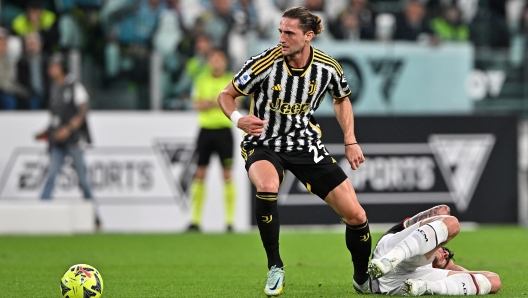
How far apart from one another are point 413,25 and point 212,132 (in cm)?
490

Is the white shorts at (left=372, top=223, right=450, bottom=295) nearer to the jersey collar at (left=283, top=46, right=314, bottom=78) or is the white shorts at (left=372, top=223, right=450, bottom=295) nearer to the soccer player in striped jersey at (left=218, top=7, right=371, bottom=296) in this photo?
the soccer player in striped jersey at (left=218, top=7, right=371, bottom=296)

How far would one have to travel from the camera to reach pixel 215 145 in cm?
1404

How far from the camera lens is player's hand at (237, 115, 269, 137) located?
22.3ft

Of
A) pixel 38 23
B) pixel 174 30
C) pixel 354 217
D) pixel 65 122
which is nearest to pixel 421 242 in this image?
pixel 354 217

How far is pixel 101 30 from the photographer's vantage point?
1559cm

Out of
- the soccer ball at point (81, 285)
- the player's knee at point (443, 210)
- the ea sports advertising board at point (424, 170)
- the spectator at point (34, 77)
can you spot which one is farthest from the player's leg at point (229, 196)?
the soccer ball at point (81, 285)

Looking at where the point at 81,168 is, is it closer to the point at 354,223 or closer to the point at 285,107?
the point at 285,107

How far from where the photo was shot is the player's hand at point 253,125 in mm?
6789

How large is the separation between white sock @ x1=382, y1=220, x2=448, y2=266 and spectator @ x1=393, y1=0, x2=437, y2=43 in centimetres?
1018

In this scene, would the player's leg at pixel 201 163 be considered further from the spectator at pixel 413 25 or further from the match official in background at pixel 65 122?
the spectator at pixel 413 25

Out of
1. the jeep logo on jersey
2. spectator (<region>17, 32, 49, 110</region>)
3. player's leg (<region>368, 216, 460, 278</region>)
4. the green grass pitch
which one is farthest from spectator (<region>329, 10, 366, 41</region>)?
player's leg (<region>368, 216, 460, 278</region>)

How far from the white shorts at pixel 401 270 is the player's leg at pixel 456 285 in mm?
60

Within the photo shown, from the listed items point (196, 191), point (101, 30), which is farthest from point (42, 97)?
point (196, 191)

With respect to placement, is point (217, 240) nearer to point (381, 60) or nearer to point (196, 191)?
point (196, 191)
